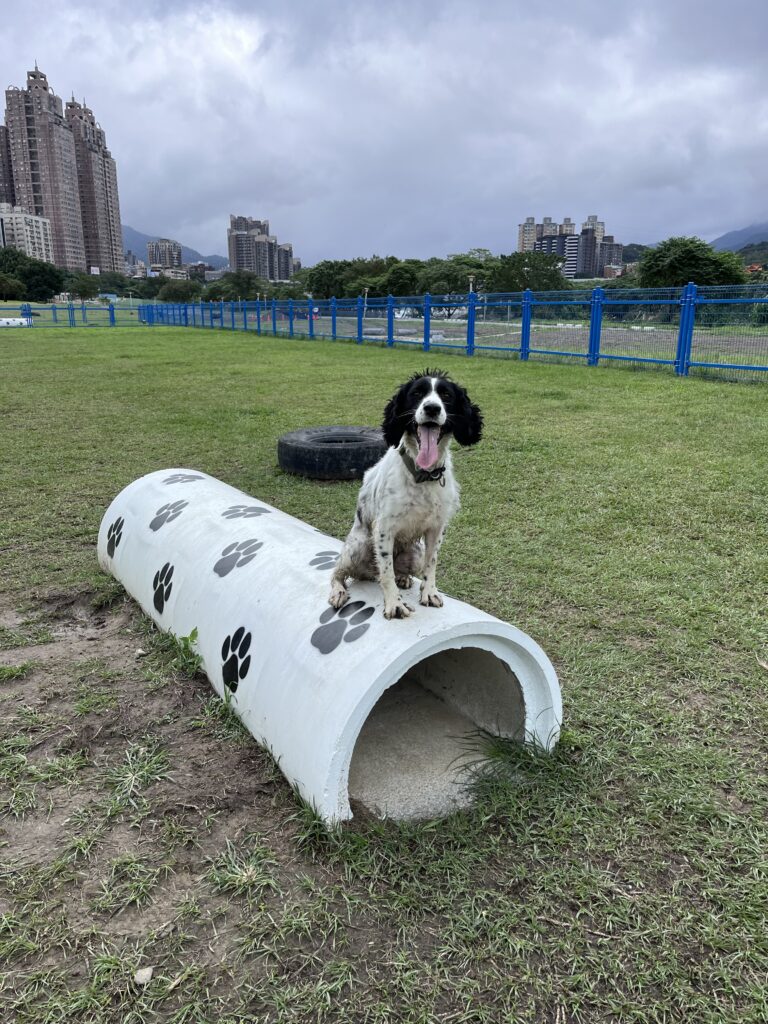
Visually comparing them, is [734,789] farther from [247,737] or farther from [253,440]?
[253,440]

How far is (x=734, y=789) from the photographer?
266 cm

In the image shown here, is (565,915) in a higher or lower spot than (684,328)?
lower

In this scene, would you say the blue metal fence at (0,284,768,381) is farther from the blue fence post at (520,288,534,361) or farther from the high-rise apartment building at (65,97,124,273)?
the high-rise apartment building at (65,97,124,273)

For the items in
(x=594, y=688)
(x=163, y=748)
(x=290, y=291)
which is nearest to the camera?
(x=163, y=748)

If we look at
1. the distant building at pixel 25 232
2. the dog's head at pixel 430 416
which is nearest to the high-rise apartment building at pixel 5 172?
the distant building at pixel 25 232

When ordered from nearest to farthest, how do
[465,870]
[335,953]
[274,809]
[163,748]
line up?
[335,953] < [465,870] < [274,809] < [163,748]

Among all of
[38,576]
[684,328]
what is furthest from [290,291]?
[38,576]

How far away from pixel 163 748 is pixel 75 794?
0.37 m

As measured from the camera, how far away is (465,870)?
2297 millimetres

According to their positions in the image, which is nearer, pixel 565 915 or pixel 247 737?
pixel 565 915

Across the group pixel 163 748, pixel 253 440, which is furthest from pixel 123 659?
pixel 253 440

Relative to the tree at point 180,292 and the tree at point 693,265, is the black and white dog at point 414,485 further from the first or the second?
the tree at point 180,292

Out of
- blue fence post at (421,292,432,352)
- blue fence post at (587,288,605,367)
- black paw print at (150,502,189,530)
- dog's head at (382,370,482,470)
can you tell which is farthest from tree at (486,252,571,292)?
dog's head at (382,370,482,470)

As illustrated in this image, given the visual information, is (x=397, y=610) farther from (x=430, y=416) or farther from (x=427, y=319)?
(x=427, y=319)
